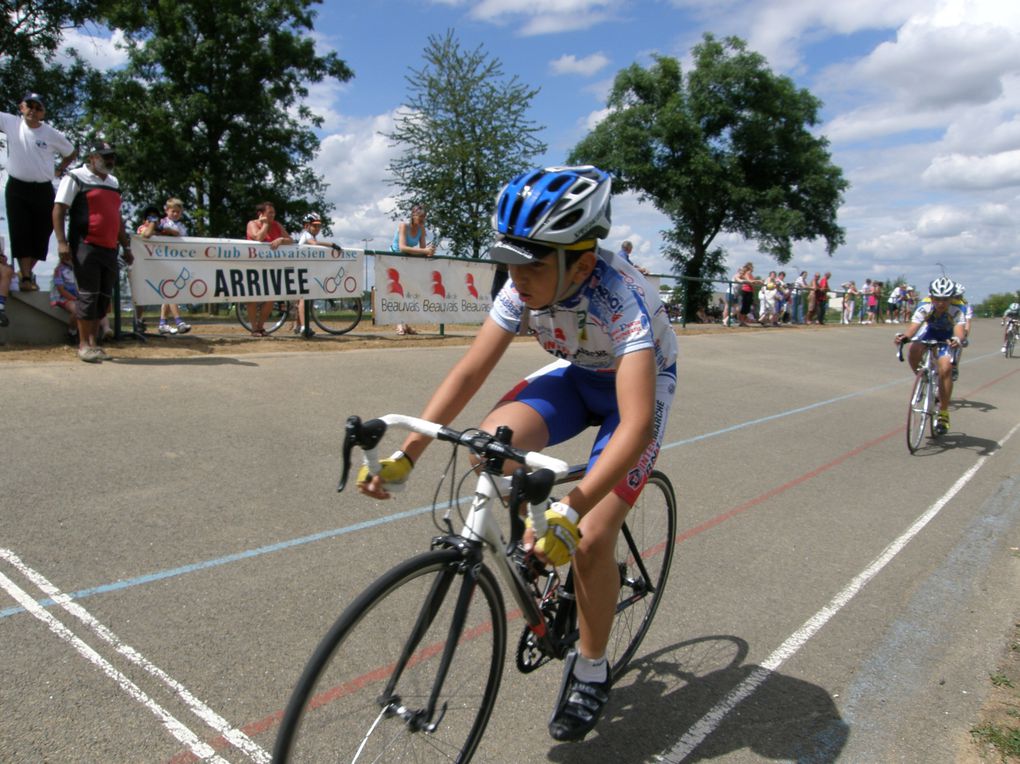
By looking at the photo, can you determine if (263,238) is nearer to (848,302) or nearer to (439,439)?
(439,439)

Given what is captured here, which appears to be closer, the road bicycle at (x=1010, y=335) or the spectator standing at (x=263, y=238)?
the spectator standing at (x=263, y=238)

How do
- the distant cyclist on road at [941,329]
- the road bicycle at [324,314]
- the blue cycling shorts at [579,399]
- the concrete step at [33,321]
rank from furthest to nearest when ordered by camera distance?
1. the road bicycle at [324,314]
2. the distant cyclist on road at [941,329]
3. the concrete step at [33,321]
4. the blue cycling shorts at [579,399]

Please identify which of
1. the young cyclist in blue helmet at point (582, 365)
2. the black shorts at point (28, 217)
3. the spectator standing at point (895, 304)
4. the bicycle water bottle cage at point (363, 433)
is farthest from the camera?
the spectator standing at point (895, 304)

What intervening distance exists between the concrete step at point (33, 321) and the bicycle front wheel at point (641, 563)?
7.76 meters

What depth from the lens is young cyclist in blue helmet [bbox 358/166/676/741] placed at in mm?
2504

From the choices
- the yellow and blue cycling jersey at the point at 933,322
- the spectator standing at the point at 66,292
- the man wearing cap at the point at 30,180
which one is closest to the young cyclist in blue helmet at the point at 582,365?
the spectator standing at the point at 66,292

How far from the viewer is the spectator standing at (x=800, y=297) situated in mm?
29469

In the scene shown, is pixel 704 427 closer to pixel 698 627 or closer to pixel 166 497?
pixel 698 627

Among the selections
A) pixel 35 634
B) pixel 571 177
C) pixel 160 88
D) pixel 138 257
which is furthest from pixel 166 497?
pixel 160 88

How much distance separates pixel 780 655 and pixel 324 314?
31.2 ft

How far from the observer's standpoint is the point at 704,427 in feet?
29.2

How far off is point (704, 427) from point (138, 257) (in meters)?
7.16

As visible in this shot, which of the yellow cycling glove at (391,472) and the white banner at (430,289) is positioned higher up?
the white banner at (430,289)

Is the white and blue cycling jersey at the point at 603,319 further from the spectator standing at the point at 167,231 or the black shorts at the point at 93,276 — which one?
the spectator standing at the point at 167,231
